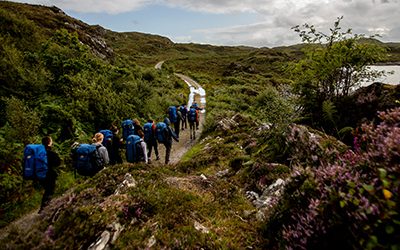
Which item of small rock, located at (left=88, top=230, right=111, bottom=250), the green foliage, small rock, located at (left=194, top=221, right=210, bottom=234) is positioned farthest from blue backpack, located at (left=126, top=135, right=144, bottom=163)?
small rock, located at (left=88, top=230, right=111, bottom=250)

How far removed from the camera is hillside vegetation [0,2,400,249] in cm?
362

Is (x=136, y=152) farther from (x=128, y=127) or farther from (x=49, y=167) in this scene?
(x=49, y=167)

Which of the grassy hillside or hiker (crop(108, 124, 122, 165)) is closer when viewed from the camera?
the grassy hillside

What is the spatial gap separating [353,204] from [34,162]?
26.0ft

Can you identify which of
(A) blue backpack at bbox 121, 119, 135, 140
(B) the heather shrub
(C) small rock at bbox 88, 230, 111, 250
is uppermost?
(B) the heather shrub

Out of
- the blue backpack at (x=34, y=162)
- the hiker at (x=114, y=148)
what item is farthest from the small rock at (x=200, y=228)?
the hiker at (x=114, y=148)

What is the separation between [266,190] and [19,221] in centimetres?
752

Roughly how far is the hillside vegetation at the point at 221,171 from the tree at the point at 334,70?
0.05 meters

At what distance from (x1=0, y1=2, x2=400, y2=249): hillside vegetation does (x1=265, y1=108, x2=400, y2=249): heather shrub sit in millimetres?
17

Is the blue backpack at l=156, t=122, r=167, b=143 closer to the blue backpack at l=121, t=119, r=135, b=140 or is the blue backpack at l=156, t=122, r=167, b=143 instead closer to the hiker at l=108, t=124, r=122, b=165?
the blue backpack at l=121, t=119, r=135, b=140

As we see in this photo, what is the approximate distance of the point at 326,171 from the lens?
4234mm

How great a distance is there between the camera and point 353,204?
3.30m

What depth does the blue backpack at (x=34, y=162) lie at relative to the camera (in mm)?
7988

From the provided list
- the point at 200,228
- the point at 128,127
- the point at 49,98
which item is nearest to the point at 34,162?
the point at 128,127
